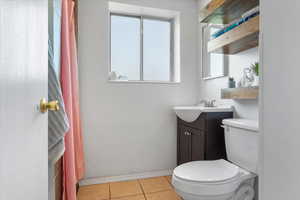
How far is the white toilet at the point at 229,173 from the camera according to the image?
120 centimetres

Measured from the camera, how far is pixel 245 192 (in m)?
1.34

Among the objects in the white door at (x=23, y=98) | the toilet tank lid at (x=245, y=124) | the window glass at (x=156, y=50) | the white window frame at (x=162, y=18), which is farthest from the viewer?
the window glass at (x=156, y=50)

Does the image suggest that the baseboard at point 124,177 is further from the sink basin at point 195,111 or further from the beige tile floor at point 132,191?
the sink basin at point 195,111

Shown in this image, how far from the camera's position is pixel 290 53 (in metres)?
0.55

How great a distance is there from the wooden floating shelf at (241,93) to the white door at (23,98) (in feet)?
4.75

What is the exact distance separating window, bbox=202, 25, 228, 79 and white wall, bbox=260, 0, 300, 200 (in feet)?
4.51

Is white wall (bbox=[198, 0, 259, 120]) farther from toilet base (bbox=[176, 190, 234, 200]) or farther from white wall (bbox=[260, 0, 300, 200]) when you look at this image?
white wall (bbox=[260, 0, 300, 200])

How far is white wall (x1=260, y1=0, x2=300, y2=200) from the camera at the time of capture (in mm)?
539

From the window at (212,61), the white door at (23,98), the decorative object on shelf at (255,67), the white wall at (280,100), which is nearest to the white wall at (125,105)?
→ the window at (212,61)

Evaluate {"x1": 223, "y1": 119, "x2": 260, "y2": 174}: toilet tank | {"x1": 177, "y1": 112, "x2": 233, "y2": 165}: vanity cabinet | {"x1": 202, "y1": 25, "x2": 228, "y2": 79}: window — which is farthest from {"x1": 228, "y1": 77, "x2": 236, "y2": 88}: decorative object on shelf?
{"x1": 223, "y1": 119, "x2": 260, "y2": 174}: toilet tank

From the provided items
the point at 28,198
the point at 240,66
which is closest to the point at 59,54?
the point at 28,198

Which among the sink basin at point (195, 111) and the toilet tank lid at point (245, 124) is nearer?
the toilet tank lid at point (245, 124)

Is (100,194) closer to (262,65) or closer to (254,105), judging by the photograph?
(254,105)

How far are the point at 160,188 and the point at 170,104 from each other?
1.00 metres
